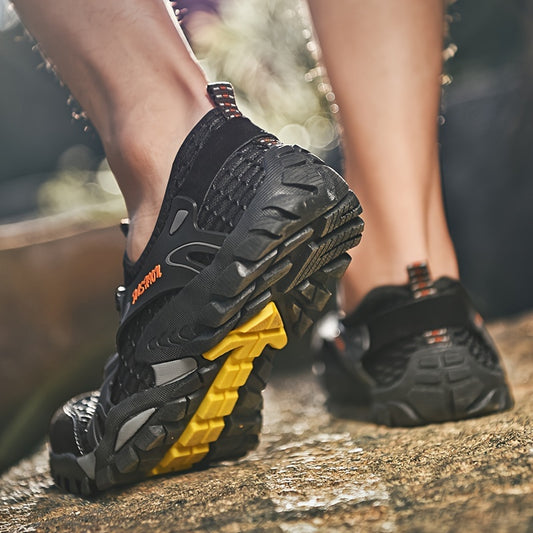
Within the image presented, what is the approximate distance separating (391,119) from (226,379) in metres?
0.51

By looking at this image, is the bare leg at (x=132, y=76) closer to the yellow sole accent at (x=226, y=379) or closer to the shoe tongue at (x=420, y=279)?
the yellow sole accent at (x=226, y=379)

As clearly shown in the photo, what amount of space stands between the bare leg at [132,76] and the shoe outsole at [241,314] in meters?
0.14

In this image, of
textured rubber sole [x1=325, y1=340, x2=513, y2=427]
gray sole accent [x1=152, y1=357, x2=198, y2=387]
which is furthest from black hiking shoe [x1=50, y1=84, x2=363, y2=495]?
textured rubber sole [x1=325, y1=340, x2=513, y2=427]

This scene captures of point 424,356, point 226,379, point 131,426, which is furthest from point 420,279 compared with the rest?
point 131,426

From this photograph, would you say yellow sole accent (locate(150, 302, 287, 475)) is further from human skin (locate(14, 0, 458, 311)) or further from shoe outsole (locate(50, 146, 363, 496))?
human skin (locate(14, 0, 458, 311))

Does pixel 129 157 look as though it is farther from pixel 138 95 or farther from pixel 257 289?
pixel 257 289

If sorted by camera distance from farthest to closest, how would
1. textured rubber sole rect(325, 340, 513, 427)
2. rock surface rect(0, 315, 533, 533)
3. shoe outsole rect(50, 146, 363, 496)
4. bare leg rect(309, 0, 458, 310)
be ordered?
bare leg rect(309, 0, 458, 310) < textured rubber sole rect(325, 340, 513, 427) < shoe outsole rect(50, 146, 363, 496) < rock surface rect(0, 315, 533, 533)

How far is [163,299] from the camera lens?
0.74 m

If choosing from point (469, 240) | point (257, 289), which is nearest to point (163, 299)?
point (257, 289)

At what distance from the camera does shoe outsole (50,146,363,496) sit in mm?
653

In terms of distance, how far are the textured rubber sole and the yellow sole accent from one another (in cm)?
26

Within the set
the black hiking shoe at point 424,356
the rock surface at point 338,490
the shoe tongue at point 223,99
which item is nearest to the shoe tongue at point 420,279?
the black hiking shoe at point 424,356

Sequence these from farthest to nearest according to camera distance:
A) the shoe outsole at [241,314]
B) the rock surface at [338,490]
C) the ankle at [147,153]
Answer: the ankle at [147,153] < the shoe outsole at [241,314] < the rock surface at [338,490]

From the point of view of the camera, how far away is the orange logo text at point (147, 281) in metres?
0.74
